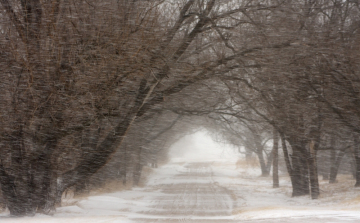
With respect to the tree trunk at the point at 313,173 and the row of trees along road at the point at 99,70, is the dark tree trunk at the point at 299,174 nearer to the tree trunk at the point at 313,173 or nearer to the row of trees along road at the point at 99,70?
the tree trunk at the point at 313,173

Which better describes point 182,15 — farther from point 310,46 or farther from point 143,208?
point 143,208

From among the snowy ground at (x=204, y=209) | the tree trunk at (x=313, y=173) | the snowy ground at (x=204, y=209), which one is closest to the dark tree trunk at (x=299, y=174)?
the snowy ground at (x=204, y=209)

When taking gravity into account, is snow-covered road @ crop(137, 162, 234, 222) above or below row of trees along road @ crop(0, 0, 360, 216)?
below

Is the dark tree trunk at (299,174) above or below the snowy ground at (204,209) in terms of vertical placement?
above

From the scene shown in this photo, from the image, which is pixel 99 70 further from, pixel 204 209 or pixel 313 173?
pixel 313 173

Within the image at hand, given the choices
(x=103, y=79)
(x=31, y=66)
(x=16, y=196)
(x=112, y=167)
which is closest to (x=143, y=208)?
(x=16, y=196)

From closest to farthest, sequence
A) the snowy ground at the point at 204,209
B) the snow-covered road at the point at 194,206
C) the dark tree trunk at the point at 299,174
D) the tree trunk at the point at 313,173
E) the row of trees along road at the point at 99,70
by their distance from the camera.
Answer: the row of trees along road at the point at 99,70, the snowy ground at the point at 204,209, the snow-covered road at the point at 194,206, the tree trunk at the point at 313,173, the dark tree trunk at the point at 299,174

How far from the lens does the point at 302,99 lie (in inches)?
639

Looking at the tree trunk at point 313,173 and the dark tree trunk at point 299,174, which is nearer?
the tree trunk at point 313,173

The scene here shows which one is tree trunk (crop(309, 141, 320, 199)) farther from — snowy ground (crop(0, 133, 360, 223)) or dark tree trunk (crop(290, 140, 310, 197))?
dark tree trunk (crop(290, 140, 310, 197))

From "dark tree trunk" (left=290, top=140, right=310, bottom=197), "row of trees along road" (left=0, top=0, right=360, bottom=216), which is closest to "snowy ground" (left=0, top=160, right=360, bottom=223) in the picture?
"dark tree trunk" (left=290, top=140, right=310, bottom=197)

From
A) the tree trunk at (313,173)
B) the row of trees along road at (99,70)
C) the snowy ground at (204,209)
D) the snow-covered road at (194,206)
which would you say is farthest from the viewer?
the tree trunk at (313,173)

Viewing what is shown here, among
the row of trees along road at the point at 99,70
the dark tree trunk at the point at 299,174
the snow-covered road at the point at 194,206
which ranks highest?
the row of trees along road at the point at 99,70

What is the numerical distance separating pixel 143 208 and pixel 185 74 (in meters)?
6.09
